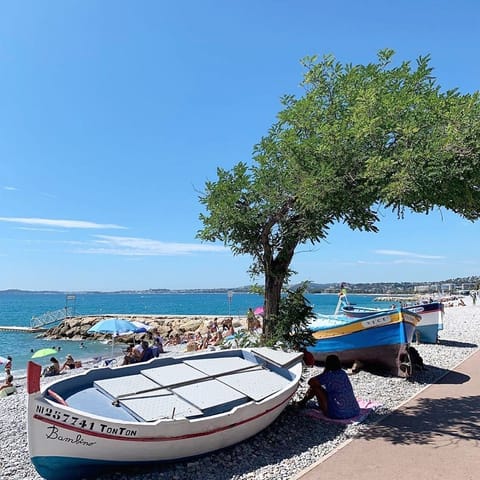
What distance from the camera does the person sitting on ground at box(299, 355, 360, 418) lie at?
7.75m

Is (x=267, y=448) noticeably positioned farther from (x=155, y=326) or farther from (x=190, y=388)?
(x=155, y=326)

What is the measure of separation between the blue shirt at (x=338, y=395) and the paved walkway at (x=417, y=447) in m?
0.56

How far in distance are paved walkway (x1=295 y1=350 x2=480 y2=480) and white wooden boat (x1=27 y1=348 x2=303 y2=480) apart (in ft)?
4.05

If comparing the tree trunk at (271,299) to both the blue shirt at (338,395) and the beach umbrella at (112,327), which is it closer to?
the blue shirt at (338,395)

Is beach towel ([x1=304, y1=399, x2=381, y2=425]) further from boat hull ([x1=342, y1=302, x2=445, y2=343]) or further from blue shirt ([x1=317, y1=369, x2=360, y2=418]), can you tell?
boat hull ([x1=342, y1=302, x2=445, y2=343])

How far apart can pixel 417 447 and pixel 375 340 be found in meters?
5.68

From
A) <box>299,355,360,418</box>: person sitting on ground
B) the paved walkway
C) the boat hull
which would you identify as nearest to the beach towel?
<box>299,355,360,418</box>: person sitting on ground

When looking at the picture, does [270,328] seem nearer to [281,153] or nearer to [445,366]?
[281,153]

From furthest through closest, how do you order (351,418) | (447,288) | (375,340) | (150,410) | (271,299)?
(447,288)
(375,340)
(271,299)
(351,418)
(150,410)

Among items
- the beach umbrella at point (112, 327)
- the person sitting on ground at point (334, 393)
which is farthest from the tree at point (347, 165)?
the beach umbrella at point (112, 327)

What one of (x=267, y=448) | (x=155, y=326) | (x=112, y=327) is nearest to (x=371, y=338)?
(x=267, y=448)

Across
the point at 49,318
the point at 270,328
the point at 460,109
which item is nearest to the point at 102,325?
the point at 270,328

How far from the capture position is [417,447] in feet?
20.7

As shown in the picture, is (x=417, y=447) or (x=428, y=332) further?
(x=428, y=332)
